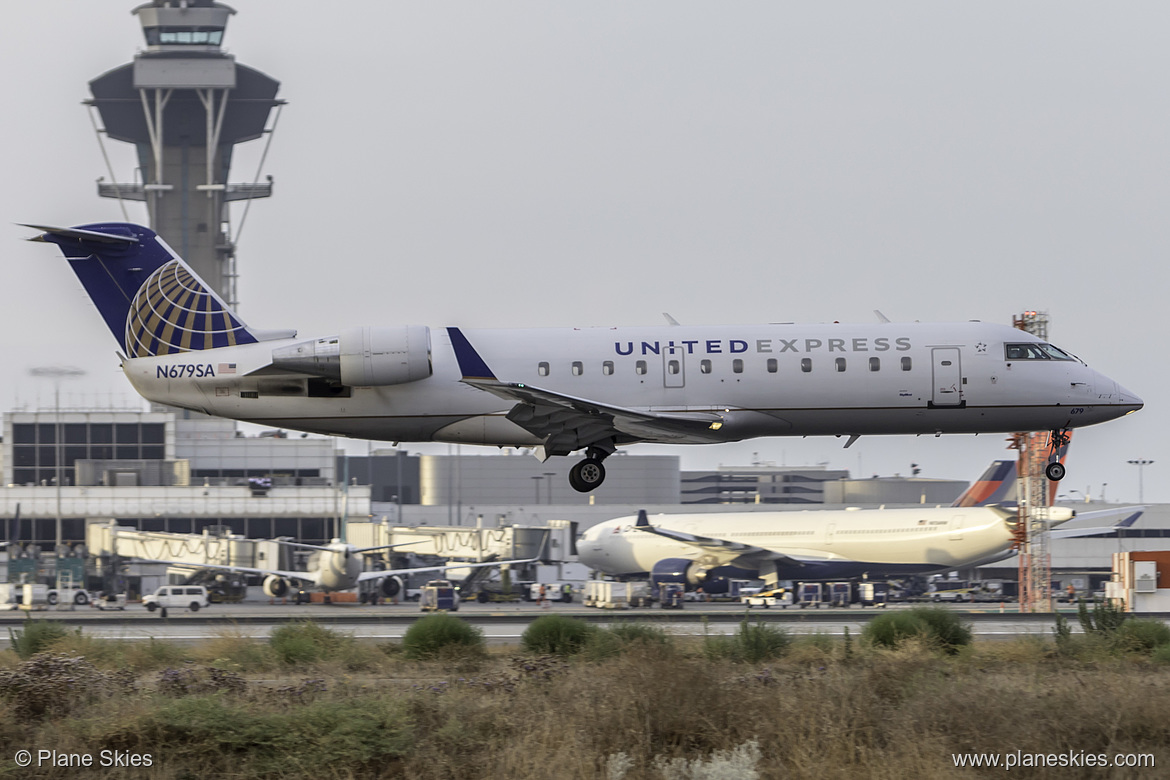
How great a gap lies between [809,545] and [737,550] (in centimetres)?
397

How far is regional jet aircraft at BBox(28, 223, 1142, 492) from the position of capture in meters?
26.7

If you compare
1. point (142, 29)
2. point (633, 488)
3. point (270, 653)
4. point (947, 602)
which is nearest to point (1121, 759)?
point (270, 653)

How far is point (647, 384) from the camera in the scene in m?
26.8

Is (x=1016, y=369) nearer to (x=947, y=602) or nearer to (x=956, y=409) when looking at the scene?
(x=956, y=409)

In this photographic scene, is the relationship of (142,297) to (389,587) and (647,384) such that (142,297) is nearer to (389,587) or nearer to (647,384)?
(647,384)

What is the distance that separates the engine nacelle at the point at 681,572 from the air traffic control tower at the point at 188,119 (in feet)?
284

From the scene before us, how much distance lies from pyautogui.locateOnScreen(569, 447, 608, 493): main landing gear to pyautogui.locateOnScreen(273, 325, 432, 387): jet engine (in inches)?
155

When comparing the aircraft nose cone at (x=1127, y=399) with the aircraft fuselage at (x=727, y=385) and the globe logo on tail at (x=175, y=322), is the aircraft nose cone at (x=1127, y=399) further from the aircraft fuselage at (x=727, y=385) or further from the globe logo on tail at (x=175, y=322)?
the globe logo on tail at (x=175, y=322)

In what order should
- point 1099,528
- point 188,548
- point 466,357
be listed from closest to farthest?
point 466,357 < point 188,548 < point 1099,528

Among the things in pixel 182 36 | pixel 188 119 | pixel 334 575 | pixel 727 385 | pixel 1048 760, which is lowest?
pixel 334 575

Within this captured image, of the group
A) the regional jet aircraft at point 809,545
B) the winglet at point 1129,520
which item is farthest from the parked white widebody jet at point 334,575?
the winglet at point 1129,520

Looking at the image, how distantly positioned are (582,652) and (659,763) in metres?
7.67

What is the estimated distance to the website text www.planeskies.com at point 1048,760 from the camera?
1524cm

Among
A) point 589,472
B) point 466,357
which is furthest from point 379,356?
point 589,472
